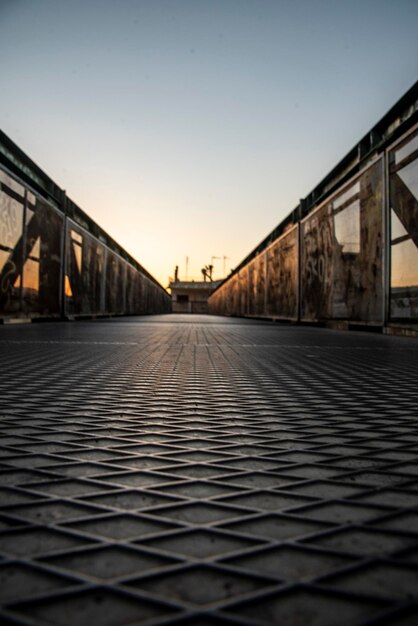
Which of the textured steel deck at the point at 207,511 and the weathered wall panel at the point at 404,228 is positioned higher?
the weathered wall panel at the point at 404,228

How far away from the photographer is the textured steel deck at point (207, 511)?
0.59 metres

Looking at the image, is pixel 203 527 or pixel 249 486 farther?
pixel 249 486

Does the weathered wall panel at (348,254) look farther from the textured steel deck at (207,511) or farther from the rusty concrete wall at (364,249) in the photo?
the textured steel deck at (207,511)

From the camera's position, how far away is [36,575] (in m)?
0.65

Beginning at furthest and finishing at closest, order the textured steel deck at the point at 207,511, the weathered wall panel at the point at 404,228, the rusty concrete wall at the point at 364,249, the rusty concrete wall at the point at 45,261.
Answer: the rusty concrete wall at the point at 45,261 → the rusty concrete wall at the point at 364,249 → the weathered wall panel at the point at 404,228 → the textured steel deck at the point at 207,511

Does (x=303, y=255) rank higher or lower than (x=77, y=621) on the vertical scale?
higher

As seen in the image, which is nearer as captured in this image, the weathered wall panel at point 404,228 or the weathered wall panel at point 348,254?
the weathered wall panel at point 404,228

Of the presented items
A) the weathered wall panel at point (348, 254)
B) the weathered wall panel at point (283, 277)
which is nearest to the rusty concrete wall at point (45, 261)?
the weathered wall panel at point (348, 254)

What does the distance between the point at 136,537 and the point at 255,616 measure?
0.88 feet

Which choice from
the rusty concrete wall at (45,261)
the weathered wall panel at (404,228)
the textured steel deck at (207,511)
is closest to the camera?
the textured steel deck at (207,511)

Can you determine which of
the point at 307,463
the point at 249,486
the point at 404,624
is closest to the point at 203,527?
the point at 249,486

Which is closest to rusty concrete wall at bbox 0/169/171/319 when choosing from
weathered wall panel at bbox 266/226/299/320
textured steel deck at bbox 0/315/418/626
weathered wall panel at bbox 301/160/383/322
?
weathered wall panel at bbox 301/160/383/322

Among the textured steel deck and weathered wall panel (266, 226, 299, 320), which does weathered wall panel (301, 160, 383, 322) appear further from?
the textured steel deck

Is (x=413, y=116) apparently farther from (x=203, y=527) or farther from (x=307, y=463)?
(x=203, y=527)
